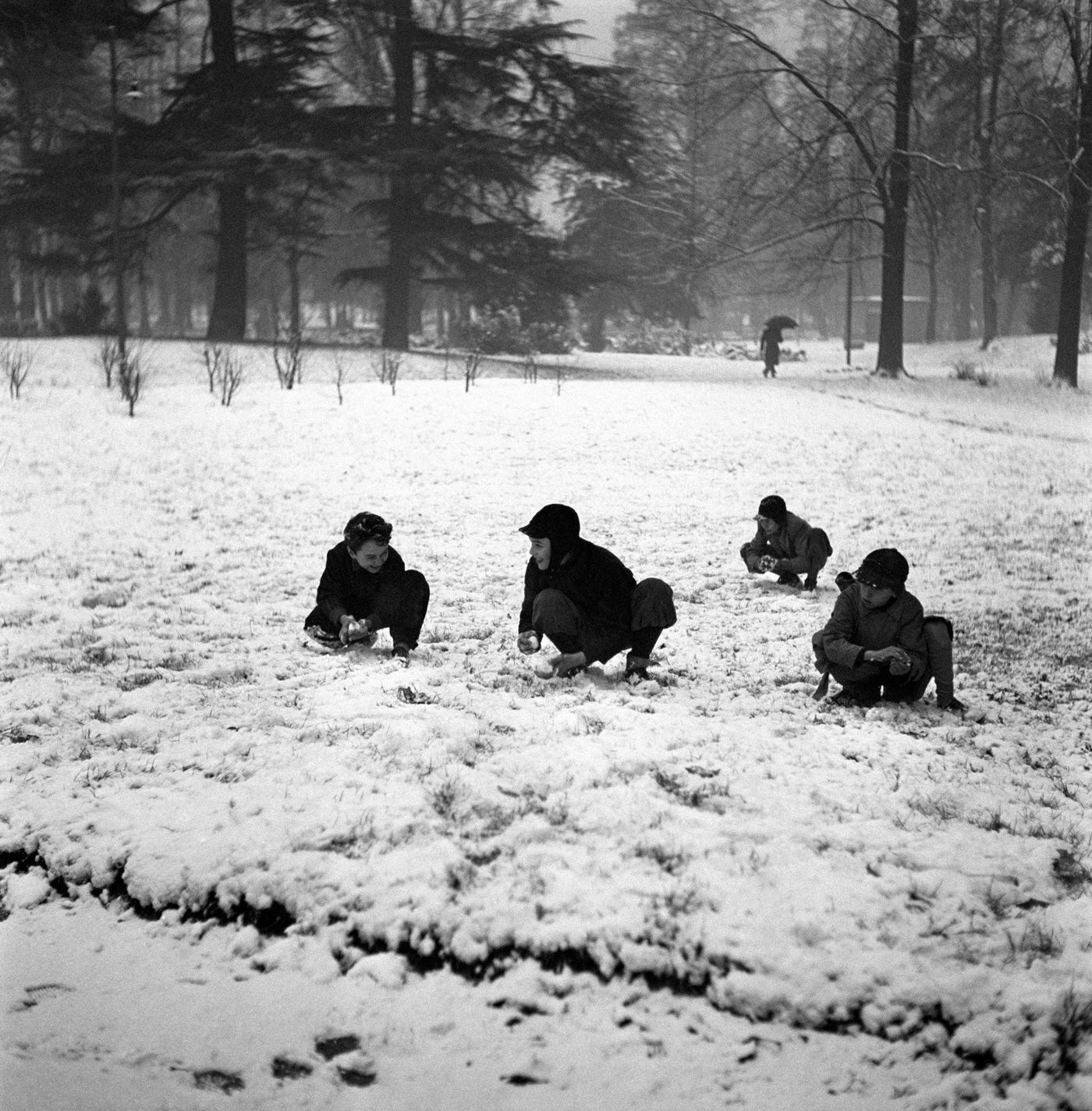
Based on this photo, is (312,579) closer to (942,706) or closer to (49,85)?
(942,706)

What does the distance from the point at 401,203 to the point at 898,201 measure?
12.2 m

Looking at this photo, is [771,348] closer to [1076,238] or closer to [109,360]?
[1076,238]

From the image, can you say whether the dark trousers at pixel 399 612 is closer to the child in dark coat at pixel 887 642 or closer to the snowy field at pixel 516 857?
the snowy field at pixel 516 857

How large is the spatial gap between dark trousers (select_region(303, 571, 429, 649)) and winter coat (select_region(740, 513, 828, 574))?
11.2 feet

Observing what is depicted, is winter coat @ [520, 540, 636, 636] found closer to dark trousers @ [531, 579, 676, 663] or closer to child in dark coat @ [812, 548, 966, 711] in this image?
dark trousers @ [531, 579, 676, 663]

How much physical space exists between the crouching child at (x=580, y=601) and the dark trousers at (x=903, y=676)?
0.92 metres

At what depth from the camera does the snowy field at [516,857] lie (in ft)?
9.55

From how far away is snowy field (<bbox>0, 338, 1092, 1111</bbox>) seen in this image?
2.91 m

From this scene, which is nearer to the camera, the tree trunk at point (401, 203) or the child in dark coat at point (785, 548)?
the child in dark coat at point (785, 548)

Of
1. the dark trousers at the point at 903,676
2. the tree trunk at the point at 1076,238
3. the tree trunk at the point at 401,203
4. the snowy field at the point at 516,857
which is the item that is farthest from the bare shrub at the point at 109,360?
the tree trunk at the point at 1076,238

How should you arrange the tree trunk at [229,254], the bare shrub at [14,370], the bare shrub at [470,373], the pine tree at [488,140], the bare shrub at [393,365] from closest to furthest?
the bare shrub at [14,370], the bare shrub at [393,365], the bare shrub at [470,373], the pine tree at [488,140], the tree trunk at [229,254]

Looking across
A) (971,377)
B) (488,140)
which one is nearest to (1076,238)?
(971,377)

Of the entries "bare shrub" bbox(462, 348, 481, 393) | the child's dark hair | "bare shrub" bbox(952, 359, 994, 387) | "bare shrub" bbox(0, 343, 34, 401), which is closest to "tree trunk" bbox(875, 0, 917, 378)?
"bare shrub" bbox(952, 359, 994, 387)

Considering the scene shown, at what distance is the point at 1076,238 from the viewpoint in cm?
2383
